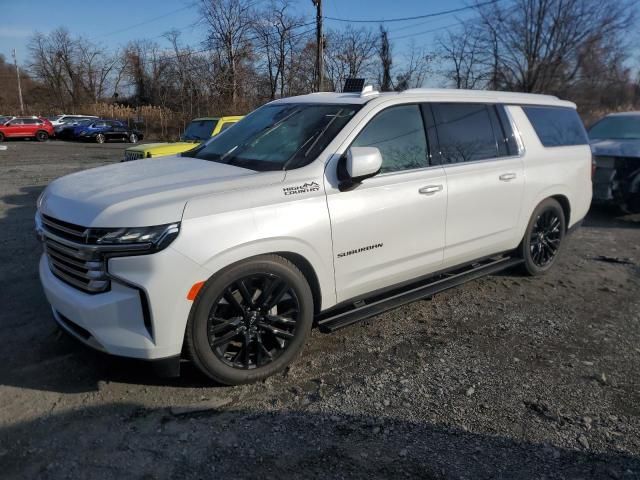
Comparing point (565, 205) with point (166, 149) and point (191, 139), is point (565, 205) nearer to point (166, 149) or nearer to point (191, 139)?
point (166, 149)

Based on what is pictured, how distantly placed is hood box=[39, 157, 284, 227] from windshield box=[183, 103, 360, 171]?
192 mm

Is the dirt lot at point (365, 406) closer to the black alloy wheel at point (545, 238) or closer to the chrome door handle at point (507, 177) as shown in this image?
the black alloy wheel at point (545, 238)

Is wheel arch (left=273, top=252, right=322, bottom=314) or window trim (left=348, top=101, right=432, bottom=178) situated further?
window trim (left=348, top=101, right=432, bottom=178)

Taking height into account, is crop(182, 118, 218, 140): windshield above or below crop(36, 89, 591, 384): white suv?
above

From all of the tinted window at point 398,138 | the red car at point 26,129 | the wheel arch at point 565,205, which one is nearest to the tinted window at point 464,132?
the tinted window at point 398,138

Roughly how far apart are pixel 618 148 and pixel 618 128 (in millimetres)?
1282

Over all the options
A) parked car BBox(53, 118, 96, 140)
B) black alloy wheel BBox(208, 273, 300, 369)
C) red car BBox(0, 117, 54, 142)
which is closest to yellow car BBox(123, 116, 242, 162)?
black alloy wheel BBox(208, 273, 300, 369)

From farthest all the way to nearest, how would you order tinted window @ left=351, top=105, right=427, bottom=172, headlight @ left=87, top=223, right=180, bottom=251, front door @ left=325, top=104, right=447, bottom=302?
tinted window @ left=351, top=105, right=427, bottom=172 < front door @ left=325, top=104, right=447, bottom=302 < headlight @ left=87, top=223, right=180, bottom=251

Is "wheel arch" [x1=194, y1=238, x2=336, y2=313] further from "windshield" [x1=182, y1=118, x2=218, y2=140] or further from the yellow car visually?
"windshield" [x1=182, y1=118, x2=218, y2=140]

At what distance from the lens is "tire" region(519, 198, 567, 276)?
5.09m

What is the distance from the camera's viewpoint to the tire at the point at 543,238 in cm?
509

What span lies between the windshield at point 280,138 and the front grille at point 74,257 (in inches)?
47.7

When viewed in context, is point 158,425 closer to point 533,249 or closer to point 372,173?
point 372,173

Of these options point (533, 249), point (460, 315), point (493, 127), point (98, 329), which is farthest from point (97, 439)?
point (533, 249)
